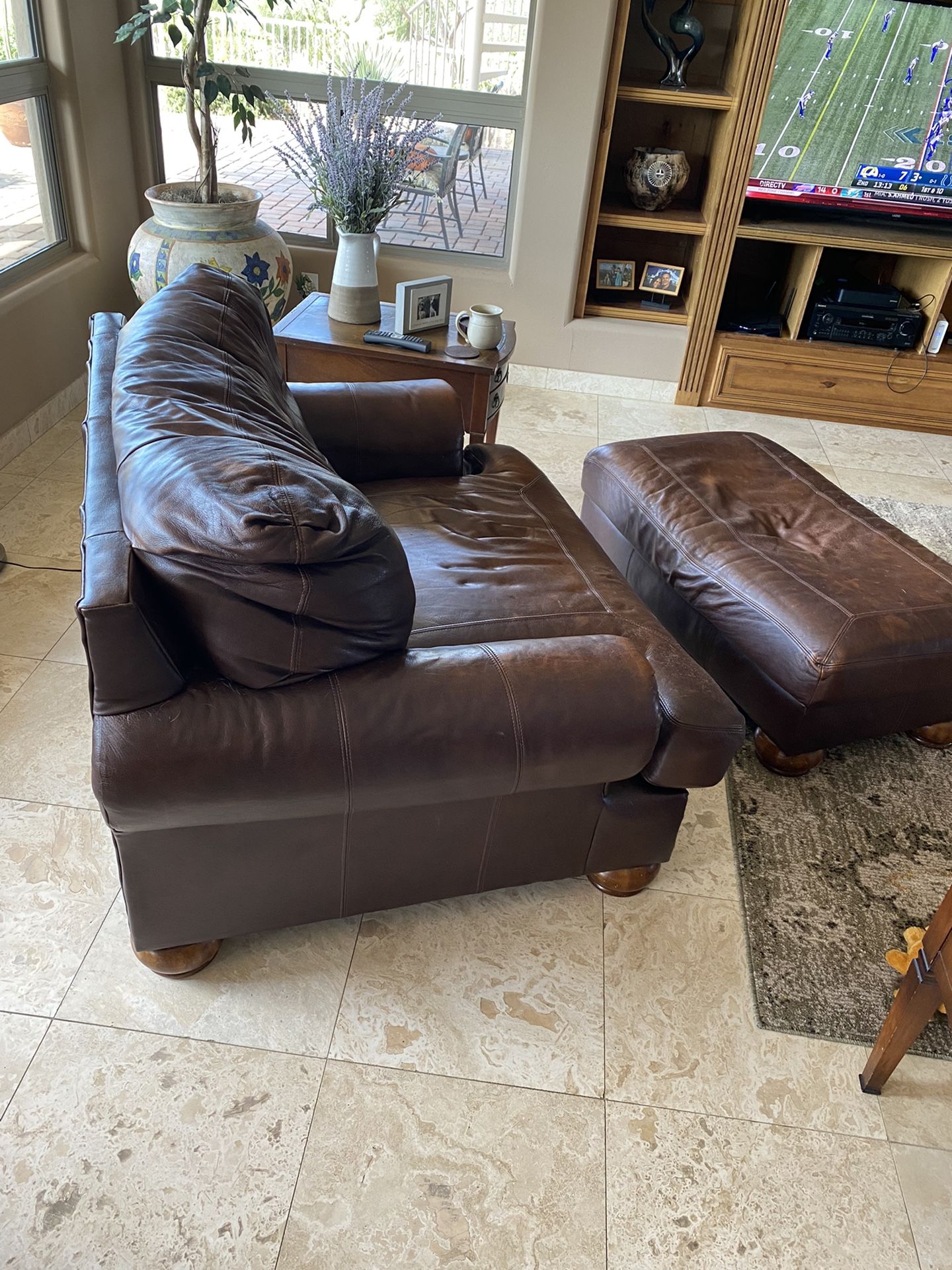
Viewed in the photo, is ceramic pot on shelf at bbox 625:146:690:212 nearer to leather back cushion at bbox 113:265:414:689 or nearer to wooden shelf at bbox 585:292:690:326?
wooden shelf at bbox 585:292:690:326

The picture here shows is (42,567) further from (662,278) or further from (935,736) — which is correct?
(662,278)

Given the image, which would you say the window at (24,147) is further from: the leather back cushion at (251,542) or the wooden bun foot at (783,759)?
the wooden bun foot at (783,759)

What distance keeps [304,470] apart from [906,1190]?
4.42 ft

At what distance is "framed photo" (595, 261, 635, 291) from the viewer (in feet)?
13.1

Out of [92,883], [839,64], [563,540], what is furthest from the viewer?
[839,64]

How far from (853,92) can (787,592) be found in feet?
8.21

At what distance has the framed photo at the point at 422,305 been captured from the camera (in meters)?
2.69

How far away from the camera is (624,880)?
179 cm

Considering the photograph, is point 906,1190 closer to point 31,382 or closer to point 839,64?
point 31,382

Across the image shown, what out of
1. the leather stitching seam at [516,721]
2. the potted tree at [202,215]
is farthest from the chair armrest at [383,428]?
the potted tree at [202,215]

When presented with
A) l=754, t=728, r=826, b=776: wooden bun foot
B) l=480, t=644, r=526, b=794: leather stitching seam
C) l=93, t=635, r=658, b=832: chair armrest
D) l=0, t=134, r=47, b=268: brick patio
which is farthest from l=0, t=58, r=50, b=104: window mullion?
l=754, t=728, r=826, b=776: wooden bun foot

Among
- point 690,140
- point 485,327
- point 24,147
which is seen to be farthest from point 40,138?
point 690,140

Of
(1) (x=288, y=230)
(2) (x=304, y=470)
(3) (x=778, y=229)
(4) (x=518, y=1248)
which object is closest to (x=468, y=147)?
(1) (x=288, y=230)

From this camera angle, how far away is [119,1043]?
149cm
